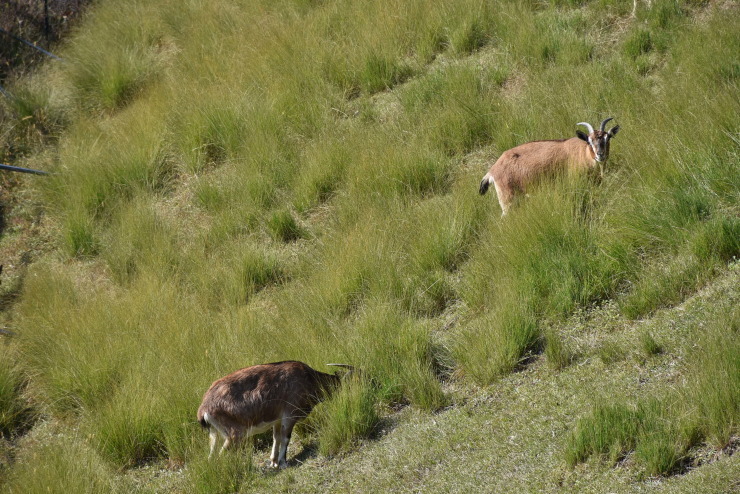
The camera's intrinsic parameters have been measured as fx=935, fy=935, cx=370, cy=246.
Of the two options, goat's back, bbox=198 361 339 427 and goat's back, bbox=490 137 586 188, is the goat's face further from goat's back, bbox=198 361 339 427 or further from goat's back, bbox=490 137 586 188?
goat's back, bbox=198 361 339 427

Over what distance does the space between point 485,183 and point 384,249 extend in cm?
125

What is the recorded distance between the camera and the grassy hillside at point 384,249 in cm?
669

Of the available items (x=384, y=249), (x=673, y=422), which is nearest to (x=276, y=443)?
(x=384, y=249)

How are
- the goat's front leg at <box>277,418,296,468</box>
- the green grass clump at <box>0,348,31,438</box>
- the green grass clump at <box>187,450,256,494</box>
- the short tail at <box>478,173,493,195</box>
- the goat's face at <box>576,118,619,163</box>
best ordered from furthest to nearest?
the short tail at <box>478,173,493,195</box> < the green grass clump at <box>0,348,31,438</box> < the goat's face at <box>576,118,619,163</box> < the goat's front leg at <box>277,418,296,468</box> < the green grass clump at <box>187,450,256,494</box>

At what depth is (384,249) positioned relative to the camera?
9.38m

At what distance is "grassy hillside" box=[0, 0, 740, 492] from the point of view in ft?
21.9

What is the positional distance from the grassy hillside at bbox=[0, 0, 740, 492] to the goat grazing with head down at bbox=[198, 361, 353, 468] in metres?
0.23

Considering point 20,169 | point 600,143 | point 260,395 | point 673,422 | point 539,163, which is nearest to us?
point 673,422

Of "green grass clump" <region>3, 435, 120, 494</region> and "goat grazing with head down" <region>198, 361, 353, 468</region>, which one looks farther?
"green grass clump" <region>3, 435, 120, 494</region>

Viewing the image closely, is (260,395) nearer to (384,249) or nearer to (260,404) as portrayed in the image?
(260,404)

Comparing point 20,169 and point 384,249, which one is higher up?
point 20,169

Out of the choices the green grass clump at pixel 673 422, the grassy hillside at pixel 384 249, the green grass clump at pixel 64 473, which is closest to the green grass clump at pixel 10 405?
the grassy hillside at pixel 384 249

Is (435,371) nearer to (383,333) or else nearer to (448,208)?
(383,333)

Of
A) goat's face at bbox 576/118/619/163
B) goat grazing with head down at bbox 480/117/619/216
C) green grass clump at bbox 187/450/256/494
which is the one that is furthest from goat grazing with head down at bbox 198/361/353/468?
goat's face at bbox 576/118/619/163
